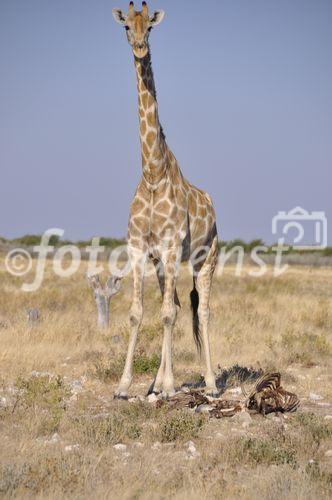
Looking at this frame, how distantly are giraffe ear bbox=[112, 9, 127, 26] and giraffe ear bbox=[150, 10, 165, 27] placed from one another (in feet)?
0.95

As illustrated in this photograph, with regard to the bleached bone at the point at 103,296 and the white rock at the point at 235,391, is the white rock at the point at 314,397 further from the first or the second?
the bleached bone at the point at 103,296

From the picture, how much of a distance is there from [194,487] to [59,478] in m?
0.90

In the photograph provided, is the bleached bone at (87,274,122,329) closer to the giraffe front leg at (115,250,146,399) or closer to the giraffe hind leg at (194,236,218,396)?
the giraffe hind leg at (194,236,218,396)

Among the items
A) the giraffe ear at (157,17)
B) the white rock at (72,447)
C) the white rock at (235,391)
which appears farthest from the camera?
the white rock at (235,391)

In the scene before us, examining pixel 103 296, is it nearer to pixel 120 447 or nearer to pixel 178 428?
pixel 178 428

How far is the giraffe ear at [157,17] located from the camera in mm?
8578

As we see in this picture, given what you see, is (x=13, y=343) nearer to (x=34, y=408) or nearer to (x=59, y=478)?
(x=34, y=408)

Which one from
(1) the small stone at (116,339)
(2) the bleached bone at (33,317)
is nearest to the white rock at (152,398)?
(1) the small stone at (116,339)

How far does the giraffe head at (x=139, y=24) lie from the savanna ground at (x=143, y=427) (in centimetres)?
359

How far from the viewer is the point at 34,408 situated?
7.64 meters

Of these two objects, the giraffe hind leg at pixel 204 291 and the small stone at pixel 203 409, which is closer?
the small stone at pixel 203 409

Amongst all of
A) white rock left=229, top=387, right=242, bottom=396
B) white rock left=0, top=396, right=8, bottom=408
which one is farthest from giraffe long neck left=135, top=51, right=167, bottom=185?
white rock left=0, top=396, right=8, bottom=408

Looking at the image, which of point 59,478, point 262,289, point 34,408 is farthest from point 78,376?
point 262,289

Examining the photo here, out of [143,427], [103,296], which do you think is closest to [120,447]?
[143,427]
